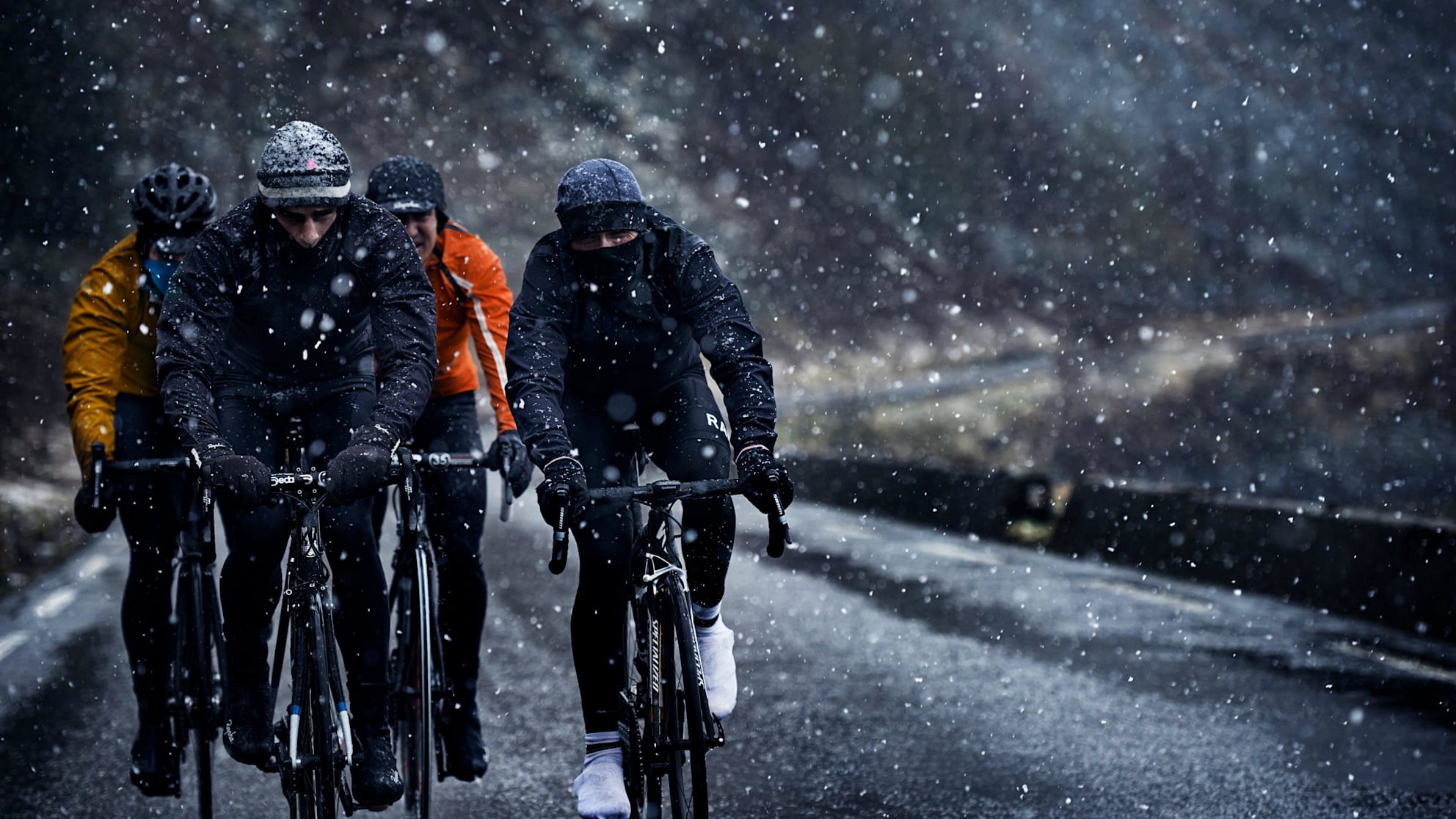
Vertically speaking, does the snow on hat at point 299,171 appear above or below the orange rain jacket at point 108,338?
above

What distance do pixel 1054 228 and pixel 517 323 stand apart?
59.3 meters

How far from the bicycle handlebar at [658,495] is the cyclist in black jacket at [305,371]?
564 millimetres

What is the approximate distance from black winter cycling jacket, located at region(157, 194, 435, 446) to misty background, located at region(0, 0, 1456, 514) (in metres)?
38.4

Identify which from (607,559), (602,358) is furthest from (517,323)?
(607,559)

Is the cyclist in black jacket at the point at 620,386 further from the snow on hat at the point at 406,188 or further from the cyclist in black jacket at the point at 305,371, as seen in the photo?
the snow on hat at the point at 406,188

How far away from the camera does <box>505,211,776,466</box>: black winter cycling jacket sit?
405cm

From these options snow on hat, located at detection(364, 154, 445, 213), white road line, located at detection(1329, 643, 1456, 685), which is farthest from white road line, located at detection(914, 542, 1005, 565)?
snow on hat, located at detection(364, 154, 445, 213)

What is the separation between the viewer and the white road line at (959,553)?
1191cm

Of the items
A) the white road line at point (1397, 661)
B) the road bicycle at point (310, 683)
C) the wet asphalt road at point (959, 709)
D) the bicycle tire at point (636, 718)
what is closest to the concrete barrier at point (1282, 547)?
the wet asphalt road at point (959, 709)

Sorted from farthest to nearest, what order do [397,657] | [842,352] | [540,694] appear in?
[842,352] < [540,694] < [397,657]

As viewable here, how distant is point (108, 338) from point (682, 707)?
2.49 meters

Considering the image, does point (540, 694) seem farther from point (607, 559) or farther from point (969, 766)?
point (607, 559)

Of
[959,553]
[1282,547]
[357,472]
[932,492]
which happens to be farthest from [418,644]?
[932,492]

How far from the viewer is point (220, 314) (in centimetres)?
424
